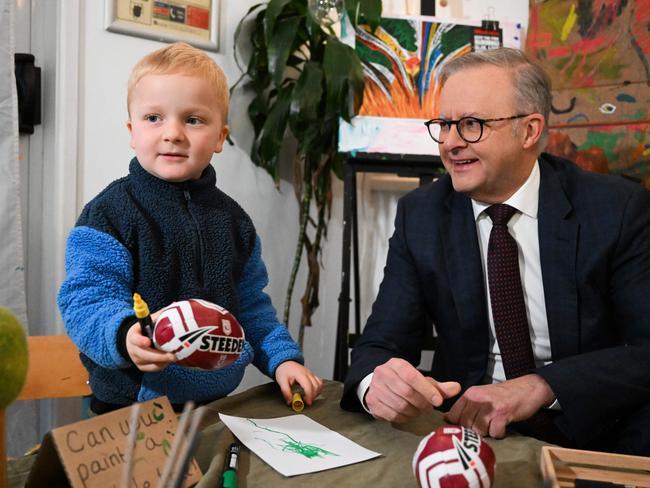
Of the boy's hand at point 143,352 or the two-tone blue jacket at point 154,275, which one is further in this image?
A: the two-tone blue jacket at point 154,275

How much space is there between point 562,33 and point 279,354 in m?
2.01

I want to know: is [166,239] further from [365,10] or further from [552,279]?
[365,10]

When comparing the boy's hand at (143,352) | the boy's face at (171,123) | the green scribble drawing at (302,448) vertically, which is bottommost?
the green scribble drawing at (302,448)

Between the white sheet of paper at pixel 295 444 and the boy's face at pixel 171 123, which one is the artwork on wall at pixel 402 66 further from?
the white sheet of paper at pixel 295 444

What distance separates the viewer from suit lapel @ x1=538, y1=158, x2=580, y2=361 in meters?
1.36

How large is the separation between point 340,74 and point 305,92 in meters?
0.16

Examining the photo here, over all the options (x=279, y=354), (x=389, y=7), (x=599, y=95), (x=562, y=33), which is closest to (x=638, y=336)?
(x=279, y=354)

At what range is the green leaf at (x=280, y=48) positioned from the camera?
2.47 metres

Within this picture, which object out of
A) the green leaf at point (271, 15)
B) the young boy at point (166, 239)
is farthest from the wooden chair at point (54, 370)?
the green leaf at point (271, 15)

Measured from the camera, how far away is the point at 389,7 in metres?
2.73

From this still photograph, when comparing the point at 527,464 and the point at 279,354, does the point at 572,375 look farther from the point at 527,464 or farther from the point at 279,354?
the point at 279,354

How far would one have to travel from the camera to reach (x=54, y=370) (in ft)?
4.72

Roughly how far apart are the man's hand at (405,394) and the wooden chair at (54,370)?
76cm

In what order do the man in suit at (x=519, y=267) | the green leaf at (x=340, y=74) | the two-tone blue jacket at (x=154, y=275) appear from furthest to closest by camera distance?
the green leaf at (x=340, y=74), the man in suit at (x=519, y=267), the two-tone blue jacket at (x=154, y=275)
